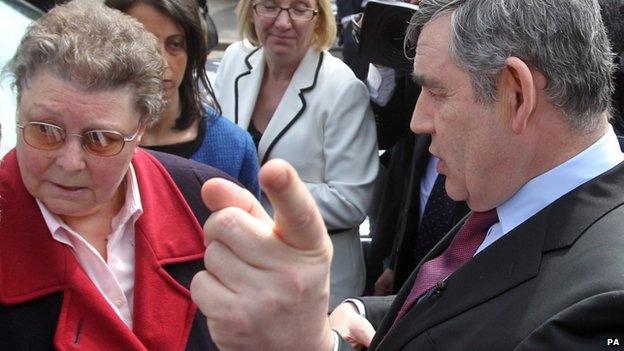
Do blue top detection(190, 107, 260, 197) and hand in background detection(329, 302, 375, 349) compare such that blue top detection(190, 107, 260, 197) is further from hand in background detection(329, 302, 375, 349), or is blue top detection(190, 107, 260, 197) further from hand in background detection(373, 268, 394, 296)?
hand in background detection(373, 268, 394, 296)

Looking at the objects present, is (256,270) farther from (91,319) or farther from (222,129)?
(222,129)

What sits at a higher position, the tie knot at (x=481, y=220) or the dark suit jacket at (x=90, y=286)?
the tie knot at (x=481, y=220)

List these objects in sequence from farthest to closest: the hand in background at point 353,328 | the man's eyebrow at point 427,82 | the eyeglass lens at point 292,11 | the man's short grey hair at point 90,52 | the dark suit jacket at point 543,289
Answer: the eyeglass lens at point 292,11 → the hand in background at point 353,328 → the man's short grey hair at point 90,52 → the man's eyebrow at point 427,82 → the dark suit jacket at point 543,289

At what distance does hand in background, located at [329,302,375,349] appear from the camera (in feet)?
6.58

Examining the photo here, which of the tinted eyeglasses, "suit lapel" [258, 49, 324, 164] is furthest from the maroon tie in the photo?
"suit lapel" [258, 49, 324, 164]

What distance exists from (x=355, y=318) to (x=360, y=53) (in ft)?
4.10

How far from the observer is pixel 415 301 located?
68.7 inches

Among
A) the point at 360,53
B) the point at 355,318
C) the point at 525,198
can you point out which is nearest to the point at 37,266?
the point at 355,318

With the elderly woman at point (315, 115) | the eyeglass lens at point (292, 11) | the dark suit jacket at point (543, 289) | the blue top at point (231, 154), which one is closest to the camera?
the dark suit jacket at point (543, 289)

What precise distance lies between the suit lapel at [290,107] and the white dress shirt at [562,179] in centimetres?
→ 150

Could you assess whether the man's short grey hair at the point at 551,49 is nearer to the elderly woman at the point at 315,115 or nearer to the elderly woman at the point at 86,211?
the elderly woman at the point at 86,211

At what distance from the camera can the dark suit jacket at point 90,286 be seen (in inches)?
68.1

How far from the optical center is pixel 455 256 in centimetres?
183

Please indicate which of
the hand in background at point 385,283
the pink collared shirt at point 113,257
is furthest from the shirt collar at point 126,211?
the hand in background at point 385,283
